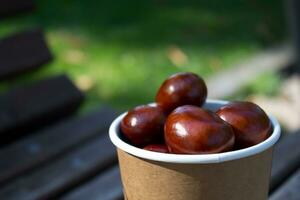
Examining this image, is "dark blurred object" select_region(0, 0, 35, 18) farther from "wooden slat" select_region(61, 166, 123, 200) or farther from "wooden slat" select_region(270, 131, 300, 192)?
"wooden slat" select_region(270, 131, 300, 192)

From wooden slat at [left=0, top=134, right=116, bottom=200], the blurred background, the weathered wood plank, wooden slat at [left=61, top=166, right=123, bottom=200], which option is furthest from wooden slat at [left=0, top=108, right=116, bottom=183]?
the weathered wood plank

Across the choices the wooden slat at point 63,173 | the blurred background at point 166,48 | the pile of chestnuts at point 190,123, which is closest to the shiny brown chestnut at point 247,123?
the pile of chestnuts at point 190,123

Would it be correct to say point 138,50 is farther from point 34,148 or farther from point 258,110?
point 258,110

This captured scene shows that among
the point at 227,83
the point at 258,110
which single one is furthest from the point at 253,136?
the point at 227,83

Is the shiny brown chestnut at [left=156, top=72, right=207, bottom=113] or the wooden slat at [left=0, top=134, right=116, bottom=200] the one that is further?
the wooden slat at [left=0, top=134, right=116, bottom=200]

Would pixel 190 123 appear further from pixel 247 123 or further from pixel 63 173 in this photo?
pixel 63 173

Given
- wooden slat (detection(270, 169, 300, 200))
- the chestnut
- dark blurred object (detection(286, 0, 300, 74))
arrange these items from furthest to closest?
dark blurred object (detection(286, 0, 300, 74)) < wooden slat (detection(270, 169, 300, 200)) < the chestnut
